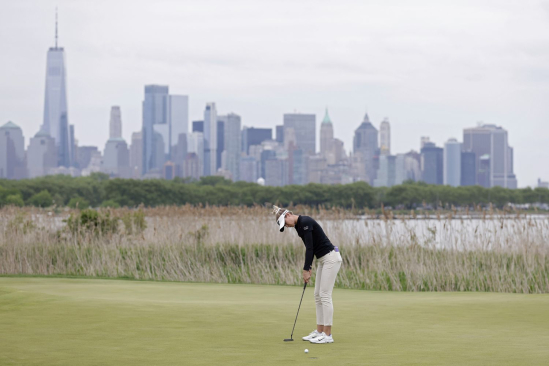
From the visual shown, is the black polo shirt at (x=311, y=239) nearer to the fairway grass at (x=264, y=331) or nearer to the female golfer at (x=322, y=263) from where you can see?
the female golfer at (x=322, y=263)

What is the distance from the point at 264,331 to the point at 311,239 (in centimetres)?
182

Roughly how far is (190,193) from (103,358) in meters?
93.8

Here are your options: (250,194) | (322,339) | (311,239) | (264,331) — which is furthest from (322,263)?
(250,194)

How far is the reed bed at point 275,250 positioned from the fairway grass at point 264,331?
16.4ft

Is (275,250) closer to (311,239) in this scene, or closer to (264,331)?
(264,331)

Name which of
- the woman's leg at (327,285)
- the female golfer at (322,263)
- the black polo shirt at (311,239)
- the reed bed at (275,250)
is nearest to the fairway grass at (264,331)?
the female golfer at (322,263)

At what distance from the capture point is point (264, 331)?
33.4 feet

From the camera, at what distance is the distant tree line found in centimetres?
9512

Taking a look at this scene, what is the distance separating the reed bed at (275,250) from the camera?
2014 centimetres

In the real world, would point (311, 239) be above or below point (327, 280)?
above

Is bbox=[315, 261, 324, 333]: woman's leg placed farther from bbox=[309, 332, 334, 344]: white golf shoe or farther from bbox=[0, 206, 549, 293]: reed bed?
bbox=[0, 206, 549, 293]: reed bed

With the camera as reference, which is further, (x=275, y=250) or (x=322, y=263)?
(x=275, y=250)

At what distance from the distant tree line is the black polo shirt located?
8419 cm

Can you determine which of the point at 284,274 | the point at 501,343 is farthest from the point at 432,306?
the point at 284,274
